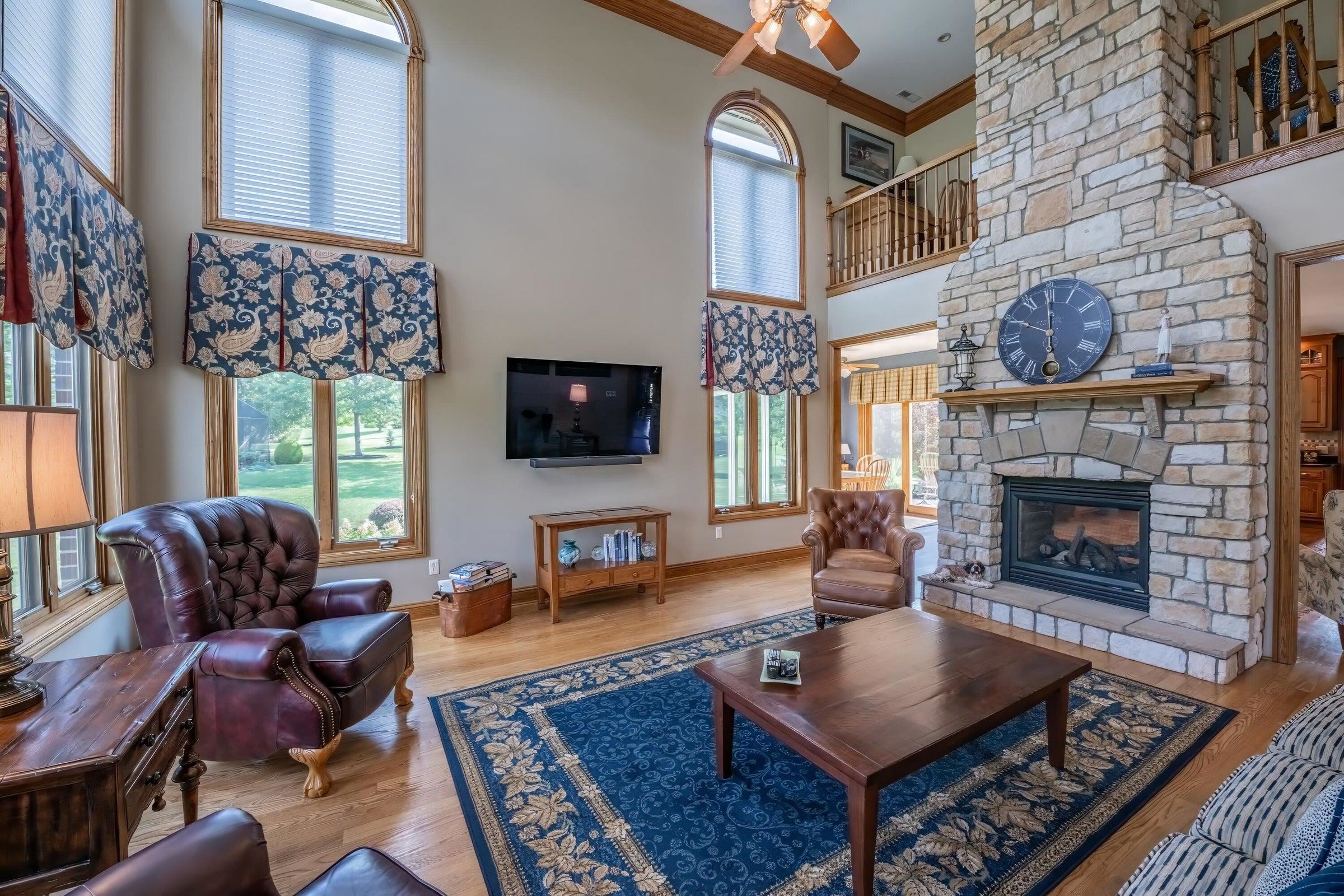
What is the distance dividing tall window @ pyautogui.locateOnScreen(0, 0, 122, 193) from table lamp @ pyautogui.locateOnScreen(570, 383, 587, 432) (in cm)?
281

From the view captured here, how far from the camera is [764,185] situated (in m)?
5.67

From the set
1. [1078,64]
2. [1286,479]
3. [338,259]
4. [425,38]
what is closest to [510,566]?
[338,259]

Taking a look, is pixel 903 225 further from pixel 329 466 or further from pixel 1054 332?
pixel 329 466

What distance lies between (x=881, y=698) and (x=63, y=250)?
3612mm

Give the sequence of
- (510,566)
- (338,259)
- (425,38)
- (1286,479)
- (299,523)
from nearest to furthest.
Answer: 1. (299,523)
2. (1286,479)
3. (338,259)
4. (425,38)
5. (510,566)

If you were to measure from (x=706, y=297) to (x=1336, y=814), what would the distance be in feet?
15.9

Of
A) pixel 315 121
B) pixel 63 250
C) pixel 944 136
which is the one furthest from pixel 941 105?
pixel 63 250

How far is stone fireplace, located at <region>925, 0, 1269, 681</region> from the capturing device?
123 inches

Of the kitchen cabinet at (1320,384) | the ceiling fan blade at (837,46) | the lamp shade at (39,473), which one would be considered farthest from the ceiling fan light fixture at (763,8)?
the kitchen cabinet at (1320,384)

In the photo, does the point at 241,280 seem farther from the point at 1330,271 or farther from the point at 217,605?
the point at 1330,271

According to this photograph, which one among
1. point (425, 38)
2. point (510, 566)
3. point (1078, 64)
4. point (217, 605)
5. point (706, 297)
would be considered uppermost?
point (425, 38)

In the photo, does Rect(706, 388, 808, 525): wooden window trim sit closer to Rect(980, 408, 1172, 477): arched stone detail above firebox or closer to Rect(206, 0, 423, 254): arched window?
Rect(980, 408, 1172, 477): arched stone detail above firebox

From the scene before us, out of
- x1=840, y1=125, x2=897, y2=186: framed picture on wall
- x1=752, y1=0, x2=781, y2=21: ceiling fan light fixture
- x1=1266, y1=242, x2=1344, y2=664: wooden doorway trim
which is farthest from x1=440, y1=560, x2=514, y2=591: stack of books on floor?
x1=840, y1=125, x2=897, y2=186: framed picture on wall

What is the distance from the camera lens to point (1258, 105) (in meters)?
3.22
